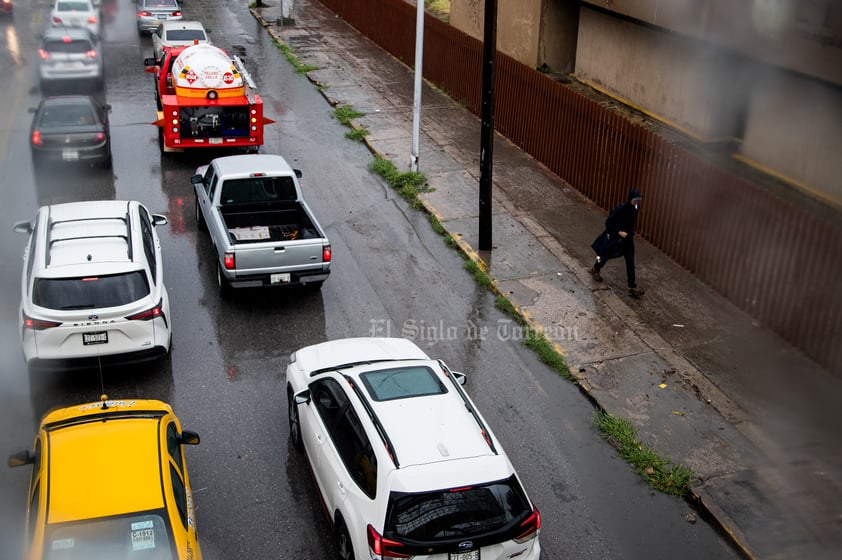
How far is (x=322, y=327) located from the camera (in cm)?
1161

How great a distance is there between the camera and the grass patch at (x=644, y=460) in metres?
→ 8.70

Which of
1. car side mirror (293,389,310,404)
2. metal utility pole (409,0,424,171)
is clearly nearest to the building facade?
car side mirror (293,389,310,404)

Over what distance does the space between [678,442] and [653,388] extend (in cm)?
106

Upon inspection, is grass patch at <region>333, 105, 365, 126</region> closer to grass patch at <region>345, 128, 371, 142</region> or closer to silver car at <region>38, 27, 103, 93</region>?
grass patch at <region>345, 128, 371, 142</region>

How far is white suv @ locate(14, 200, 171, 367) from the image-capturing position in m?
9.45

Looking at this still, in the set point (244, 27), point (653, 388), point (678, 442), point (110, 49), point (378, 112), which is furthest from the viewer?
point (244, 27)

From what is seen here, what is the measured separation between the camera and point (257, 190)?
1298 centimetres

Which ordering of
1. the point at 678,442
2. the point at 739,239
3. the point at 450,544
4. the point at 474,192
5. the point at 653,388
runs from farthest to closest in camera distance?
the point at 474,192 → the point at 739,239 → the point at 653,388 → the point at 678,442 → the point at 450,544

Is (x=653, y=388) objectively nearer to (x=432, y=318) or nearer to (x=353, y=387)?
(x=432, y=318)

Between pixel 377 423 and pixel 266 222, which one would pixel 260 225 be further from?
pixel 377 423

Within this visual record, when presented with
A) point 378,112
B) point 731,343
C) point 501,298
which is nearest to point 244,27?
point 378,112

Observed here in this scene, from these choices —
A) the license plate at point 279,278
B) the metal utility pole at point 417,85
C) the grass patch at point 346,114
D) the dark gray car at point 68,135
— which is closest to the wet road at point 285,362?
the dark gray car at point 68,135

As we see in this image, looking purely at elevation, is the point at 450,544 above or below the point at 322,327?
above

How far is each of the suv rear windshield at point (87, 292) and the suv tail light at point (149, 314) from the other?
185 mm
